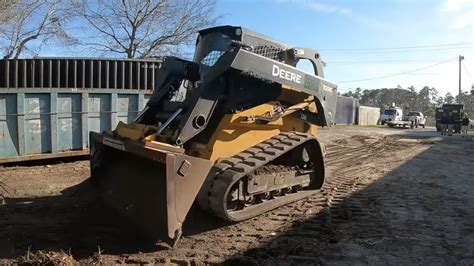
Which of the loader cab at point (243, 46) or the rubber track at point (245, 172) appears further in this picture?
the loader cab at point (243, 46)

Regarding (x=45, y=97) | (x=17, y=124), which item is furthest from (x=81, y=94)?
(x=17, y=124)

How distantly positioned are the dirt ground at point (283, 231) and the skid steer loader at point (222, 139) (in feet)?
0.83

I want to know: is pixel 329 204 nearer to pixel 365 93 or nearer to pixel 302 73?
pixel 302 73

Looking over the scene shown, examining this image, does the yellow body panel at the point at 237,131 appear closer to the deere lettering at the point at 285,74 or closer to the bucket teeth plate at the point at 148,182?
the deere lettering at the point at 285,74

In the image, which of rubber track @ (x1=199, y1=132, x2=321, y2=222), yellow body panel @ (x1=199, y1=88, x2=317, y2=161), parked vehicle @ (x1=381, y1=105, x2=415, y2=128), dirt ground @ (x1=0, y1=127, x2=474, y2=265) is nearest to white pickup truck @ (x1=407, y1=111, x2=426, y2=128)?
parked vehicle @ (x1=381, y1=105, x2=415, y2=128)

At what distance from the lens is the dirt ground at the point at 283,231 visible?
4.77 m

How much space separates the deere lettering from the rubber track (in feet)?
2.69

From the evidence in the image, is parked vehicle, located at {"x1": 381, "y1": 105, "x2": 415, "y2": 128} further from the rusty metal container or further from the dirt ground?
the dirt ground

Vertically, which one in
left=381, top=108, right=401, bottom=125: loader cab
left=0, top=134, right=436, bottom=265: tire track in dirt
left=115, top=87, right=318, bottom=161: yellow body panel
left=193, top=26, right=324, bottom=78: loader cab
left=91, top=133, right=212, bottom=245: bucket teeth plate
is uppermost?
left=193, top=26, right=324, bottom=78: loader cab

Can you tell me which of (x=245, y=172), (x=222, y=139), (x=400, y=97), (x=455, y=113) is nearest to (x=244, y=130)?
(x=222, y=139)

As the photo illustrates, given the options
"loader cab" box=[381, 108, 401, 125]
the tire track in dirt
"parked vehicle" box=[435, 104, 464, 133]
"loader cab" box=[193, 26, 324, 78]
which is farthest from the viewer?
"loader cab" box=[381, 108, 401, 125]

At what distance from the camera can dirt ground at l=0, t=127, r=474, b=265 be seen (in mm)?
4773

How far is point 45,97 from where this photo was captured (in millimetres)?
10750

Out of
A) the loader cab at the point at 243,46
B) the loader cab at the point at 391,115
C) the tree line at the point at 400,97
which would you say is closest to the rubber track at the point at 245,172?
the loader cab at the point at 243,46
